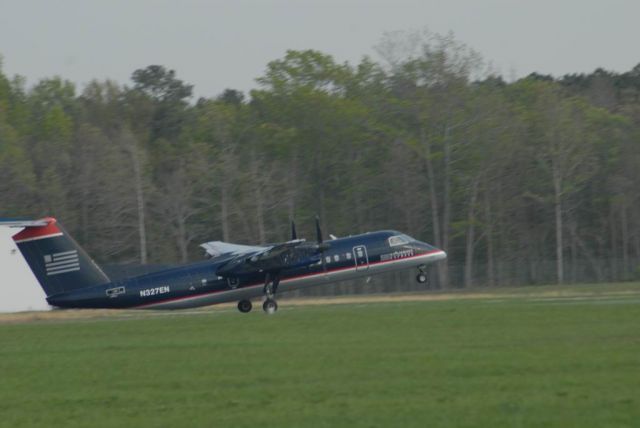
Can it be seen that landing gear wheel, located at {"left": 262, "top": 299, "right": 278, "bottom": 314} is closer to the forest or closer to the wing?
the wing

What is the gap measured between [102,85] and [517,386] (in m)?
107

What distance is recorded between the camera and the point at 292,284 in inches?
1769

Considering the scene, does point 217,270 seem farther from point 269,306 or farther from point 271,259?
point 269,306

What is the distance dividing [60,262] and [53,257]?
329 mm

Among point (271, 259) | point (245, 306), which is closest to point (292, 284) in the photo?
point (271, 259)

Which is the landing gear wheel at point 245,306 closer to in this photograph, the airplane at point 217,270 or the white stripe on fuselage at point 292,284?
the airplane at point 217,270

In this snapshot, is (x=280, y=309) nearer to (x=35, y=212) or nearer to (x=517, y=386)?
(x=517, y=386)

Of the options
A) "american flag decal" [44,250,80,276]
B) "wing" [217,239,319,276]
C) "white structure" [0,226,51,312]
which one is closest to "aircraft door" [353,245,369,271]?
"wing" [217,239,319,276]

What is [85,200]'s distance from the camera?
82625mm

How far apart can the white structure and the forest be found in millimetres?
21924

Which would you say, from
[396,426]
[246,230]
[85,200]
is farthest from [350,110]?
[396,426]

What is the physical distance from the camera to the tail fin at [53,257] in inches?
1585

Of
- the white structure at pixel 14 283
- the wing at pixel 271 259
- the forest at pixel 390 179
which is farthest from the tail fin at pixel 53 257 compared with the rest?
the forest at pixel 390 179

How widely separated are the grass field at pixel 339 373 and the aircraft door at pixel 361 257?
8.59 m
